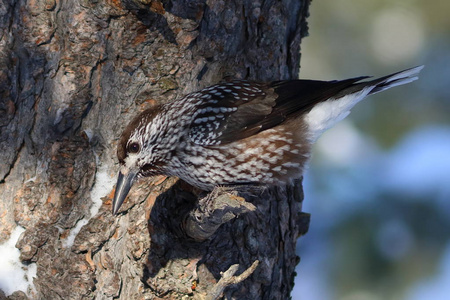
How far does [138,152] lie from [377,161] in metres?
3.93

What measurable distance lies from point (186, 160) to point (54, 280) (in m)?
1.05

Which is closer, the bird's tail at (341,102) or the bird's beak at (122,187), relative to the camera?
the bird's beak at (122,187)

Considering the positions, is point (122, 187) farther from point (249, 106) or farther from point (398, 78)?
point (398, 78)

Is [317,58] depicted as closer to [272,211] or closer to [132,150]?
[272,211]

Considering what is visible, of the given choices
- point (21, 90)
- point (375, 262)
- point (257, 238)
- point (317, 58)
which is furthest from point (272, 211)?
point (317, 58)

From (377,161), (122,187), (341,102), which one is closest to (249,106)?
(341,102)

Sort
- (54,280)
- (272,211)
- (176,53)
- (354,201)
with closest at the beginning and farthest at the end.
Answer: (54,280)
(176,53)
(272,211)
(354,201)

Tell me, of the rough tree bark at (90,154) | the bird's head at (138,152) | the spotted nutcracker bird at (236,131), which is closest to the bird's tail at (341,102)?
the spotted nutcracker bird at (236,131)

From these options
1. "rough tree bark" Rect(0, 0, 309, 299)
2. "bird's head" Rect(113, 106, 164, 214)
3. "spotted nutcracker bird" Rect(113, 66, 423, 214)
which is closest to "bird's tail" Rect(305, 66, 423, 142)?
"spotted nutcracker bird" Rect(113, 66, 423, 214)

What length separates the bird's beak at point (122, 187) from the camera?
3248 mm

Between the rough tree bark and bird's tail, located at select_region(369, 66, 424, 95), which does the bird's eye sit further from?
bird's tail, located at select_region(369, 66, 424, 95)

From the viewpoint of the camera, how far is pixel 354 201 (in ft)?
21.3

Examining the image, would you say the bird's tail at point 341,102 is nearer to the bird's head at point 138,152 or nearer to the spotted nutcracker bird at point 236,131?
the spotted nutcracker bird at point 236,131

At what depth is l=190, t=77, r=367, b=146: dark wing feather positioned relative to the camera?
11.4ft
